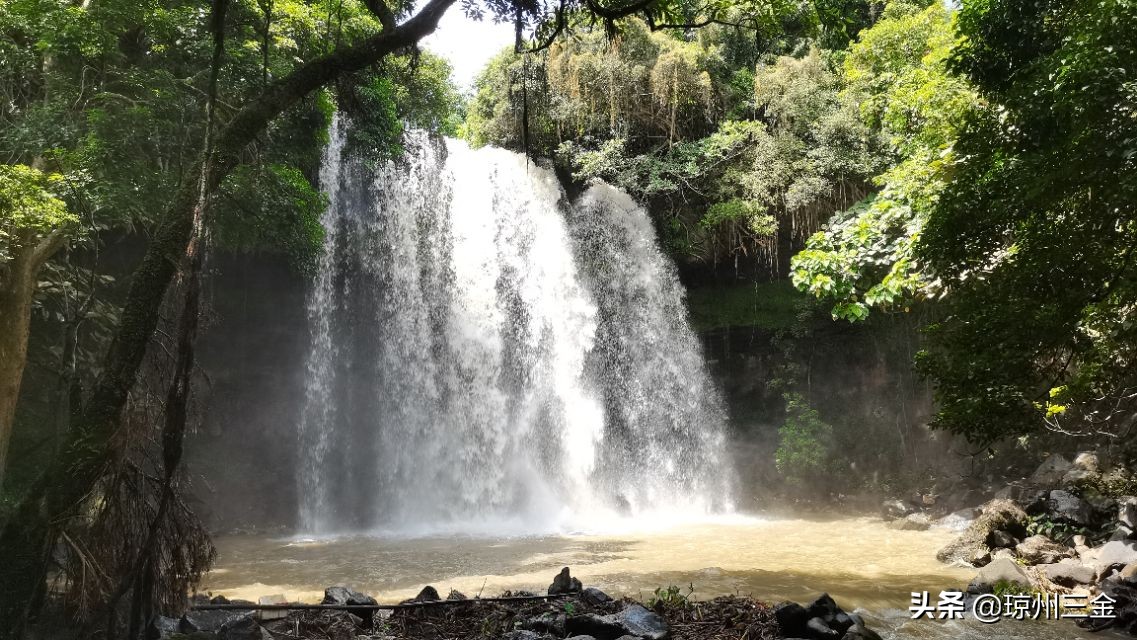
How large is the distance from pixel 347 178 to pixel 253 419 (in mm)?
5640

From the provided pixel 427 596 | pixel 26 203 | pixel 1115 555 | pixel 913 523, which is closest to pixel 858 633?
pixel 427 596

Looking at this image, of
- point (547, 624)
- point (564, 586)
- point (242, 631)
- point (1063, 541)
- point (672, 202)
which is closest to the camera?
point (242, 631)

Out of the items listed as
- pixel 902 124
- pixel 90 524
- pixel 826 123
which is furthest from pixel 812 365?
pixel 90 524

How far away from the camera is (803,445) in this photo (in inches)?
621

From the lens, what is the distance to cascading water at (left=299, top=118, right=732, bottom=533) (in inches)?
599

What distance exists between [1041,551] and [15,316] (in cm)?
1171

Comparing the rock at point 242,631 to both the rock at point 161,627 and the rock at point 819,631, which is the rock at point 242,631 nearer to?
the rock at point 161,627

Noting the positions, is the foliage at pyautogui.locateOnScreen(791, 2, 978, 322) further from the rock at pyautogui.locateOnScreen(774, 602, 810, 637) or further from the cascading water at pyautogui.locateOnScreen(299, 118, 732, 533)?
the cascading water at pyautogui.locateOnScreen(299, 118, 732, 533)

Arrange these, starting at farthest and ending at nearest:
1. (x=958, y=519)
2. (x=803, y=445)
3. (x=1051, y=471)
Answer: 1. (x=803, y=445)
2. (x=958, y=519)
3. (x=1051, y=471)

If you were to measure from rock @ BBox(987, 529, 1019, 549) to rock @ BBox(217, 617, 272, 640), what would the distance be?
8526 millimetres

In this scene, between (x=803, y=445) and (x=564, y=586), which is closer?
(x=564, y=586)

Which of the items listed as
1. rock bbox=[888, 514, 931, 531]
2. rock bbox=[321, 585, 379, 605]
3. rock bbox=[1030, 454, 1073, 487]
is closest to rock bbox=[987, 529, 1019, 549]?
→ rock bbox=[1030, 454, 1073, 487]

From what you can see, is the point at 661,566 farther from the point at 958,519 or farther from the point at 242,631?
the point at 958,519

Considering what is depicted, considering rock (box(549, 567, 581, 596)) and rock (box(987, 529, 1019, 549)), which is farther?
rock (box(987, 529, 1019, 549))
